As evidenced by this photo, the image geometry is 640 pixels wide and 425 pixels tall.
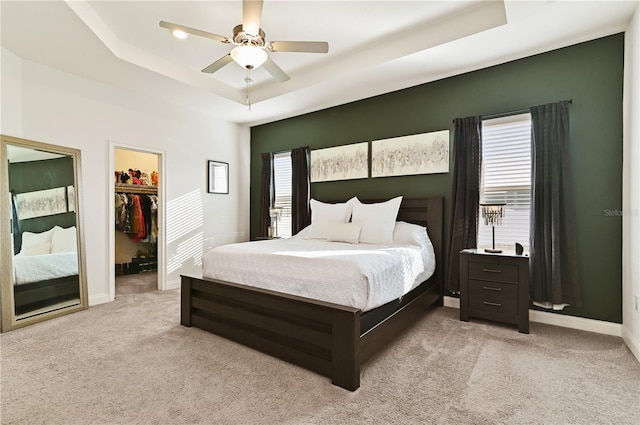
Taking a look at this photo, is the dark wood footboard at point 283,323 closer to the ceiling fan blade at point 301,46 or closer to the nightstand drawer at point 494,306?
the nightstand drawer at point 494,306

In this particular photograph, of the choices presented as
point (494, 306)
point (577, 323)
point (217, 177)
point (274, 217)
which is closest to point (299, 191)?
point (274, 217)

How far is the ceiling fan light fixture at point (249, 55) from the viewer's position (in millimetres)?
2338

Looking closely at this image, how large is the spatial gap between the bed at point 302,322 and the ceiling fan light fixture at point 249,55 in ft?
5.80

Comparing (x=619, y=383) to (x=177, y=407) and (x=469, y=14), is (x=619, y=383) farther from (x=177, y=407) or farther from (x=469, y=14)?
(x=469, y=14)

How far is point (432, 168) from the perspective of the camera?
3.77m

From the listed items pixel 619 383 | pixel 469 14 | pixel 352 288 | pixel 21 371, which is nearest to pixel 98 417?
pixel 21 371

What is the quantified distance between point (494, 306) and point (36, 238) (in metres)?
4.59

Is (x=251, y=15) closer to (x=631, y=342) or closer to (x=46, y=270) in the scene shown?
(x=46, y=270)

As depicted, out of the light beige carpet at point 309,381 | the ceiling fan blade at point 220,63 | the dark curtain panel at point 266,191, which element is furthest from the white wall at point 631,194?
the dark curtain panel at point 266,191

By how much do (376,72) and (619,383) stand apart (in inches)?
130

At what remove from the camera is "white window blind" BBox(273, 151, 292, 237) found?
522 cm

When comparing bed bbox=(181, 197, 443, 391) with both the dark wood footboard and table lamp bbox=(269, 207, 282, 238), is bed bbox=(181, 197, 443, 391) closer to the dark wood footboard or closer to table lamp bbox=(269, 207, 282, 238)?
the dark wood footboard

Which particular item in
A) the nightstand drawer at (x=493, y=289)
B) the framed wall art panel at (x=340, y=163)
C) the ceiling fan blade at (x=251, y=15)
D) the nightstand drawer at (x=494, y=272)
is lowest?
the nightstand drawer at (x=493, y=289)

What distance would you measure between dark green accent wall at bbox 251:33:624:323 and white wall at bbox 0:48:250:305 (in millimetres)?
2907
